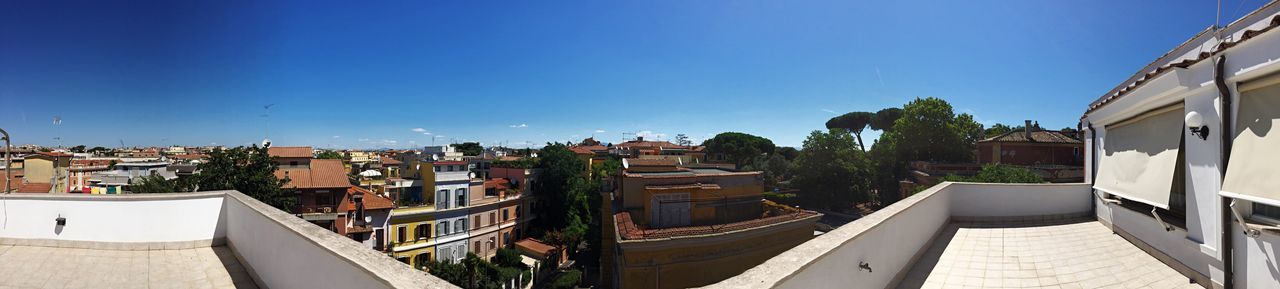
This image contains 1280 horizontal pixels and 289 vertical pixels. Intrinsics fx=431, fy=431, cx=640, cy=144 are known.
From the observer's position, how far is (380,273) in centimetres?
206

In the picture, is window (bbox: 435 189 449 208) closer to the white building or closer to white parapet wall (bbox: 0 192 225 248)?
white parapet wall (bbox: 0 192 225 248)

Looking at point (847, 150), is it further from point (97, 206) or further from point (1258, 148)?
point (97, 206)

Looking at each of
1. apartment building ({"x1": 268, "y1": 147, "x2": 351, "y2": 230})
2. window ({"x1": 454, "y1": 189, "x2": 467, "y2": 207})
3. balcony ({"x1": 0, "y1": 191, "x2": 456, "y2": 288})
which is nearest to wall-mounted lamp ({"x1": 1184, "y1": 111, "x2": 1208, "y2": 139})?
balcony ({"x1": 0, "y1": 191, "x2": 456, "y2": 288})

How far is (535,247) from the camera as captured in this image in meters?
27.5

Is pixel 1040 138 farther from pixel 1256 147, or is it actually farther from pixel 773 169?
pixel 1256 147

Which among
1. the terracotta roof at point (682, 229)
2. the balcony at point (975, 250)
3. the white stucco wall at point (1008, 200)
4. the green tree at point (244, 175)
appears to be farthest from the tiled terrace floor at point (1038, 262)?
the green tree at point (244, 175)

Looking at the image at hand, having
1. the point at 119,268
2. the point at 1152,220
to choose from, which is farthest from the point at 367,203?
the point at 1152,220

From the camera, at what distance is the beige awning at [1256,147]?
262cm

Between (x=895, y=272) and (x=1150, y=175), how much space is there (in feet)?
9.89

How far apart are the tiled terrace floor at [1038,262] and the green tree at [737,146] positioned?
4966 centimetres

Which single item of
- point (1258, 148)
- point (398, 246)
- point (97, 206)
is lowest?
point (398, 246)

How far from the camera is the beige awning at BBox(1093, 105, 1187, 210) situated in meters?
3.95

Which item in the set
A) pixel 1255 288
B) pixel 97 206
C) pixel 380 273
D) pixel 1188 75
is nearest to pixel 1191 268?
pixel 1255 288

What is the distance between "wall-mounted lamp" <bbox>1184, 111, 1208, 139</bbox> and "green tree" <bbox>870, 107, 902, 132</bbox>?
5615 centimetres
